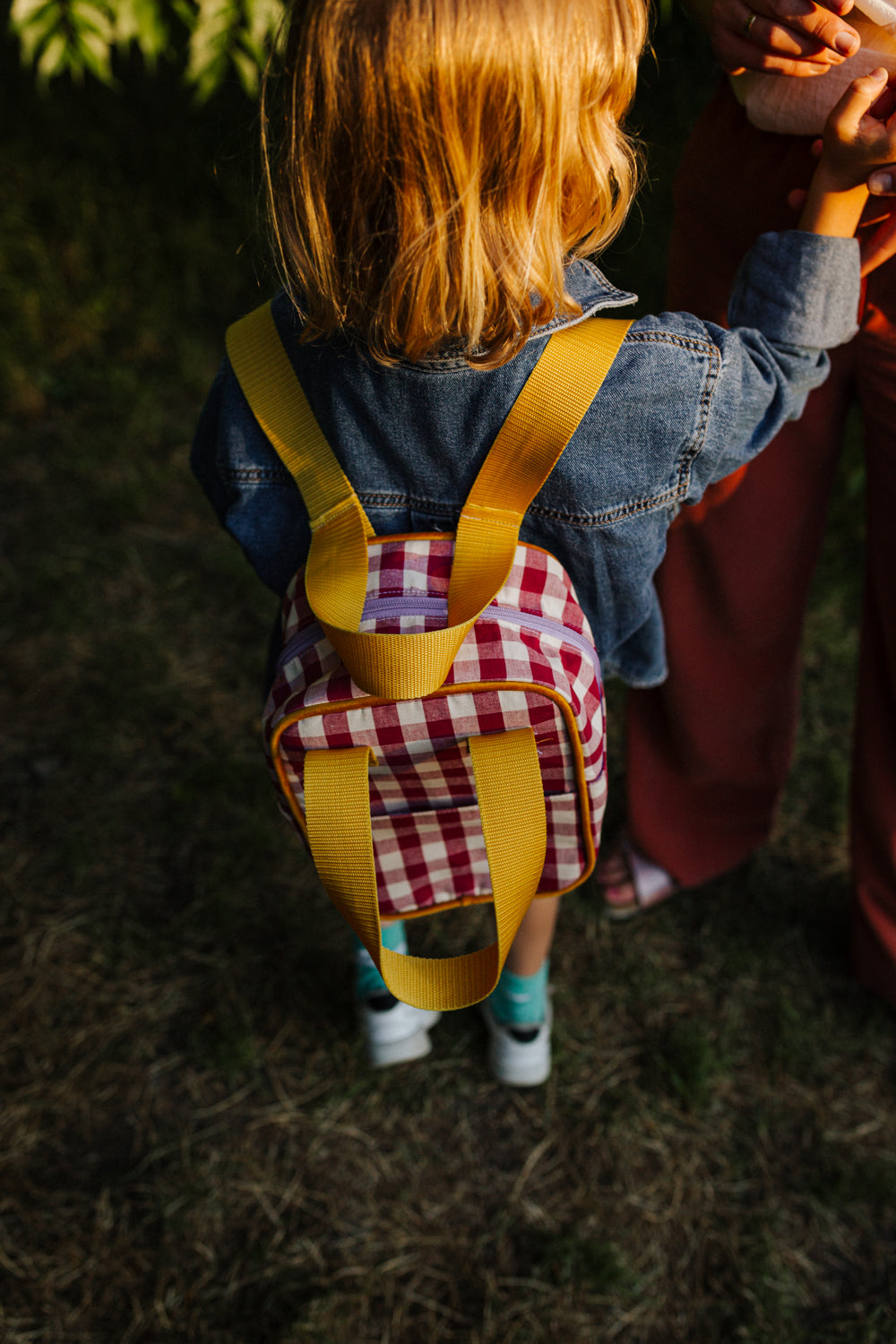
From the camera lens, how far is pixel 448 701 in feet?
3.67

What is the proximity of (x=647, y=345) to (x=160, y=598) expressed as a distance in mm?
2040

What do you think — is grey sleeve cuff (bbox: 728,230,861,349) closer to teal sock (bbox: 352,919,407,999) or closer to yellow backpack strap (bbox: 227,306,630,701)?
yellow backpack strap (bbox: 227,306,630,701)

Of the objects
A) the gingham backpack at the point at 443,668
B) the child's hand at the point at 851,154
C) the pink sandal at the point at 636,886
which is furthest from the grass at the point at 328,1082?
the child's hand at the point at 851,154

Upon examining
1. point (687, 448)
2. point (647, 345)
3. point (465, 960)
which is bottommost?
point (465, 960)

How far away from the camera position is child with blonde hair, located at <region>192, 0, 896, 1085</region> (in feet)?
2.95

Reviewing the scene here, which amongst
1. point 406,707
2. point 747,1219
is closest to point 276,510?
point 406,707

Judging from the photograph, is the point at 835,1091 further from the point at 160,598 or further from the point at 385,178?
the point at 160,598

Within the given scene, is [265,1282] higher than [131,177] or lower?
lower

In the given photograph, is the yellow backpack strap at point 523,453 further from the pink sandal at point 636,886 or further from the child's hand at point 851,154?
the pink sandal at point 636,886

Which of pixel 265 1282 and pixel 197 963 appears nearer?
pixel 265 1282

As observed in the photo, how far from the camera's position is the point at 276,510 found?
4.28 ft

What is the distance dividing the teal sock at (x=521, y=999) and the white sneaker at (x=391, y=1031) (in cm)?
15

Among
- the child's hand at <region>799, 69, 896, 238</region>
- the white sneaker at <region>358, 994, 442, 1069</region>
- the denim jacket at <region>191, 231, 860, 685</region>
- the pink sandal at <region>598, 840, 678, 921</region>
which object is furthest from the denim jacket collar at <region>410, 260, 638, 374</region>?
the pink sandal at <region>598, 840, 678, 921</region>

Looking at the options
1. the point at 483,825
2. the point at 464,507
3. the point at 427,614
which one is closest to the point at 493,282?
the point at 464,507
